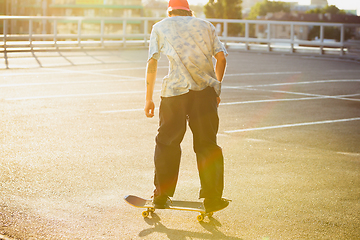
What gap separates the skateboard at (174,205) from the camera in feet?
15.0

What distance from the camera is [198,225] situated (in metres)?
4.52

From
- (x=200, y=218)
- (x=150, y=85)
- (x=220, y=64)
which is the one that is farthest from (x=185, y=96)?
(x=200, y=218)

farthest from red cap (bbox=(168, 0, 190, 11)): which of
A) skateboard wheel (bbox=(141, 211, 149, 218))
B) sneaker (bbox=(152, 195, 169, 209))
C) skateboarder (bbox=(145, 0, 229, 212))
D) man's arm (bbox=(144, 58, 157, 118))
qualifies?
skateboard wheel (bbox=(141, 211, 149, 218))

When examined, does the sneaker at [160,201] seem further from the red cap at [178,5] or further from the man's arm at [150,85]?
the red cap at [178,5]

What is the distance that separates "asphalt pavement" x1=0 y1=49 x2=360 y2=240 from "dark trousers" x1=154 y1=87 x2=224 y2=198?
36 centimetres

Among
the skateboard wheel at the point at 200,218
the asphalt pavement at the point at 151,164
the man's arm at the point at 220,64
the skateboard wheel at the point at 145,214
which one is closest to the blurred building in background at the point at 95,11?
the asphalt pavement at the point at 151,164

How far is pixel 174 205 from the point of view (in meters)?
4.68

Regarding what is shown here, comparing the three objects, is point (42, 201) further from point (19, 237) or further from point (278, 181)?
point (278, 181)

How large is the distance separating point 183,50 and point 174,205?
4.22 ft

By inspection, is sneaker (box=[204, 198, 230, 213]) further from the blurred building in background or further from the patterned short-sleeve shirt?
the blurred building in background

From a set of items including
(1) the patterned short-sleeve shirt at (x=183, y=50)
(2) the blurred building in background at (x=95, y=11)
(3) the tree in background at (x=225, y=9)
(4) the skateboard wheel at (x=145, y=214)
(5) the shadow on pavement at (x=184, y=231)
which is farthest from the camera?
(3) the tree in background at (x=225, y=9)

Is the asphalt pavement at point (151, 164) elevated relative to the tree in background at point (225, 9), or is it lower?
lower

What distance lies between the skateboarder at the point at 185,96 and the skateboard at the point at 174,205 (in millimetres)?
98

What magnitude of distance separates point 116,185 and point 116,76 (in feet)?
33.7
